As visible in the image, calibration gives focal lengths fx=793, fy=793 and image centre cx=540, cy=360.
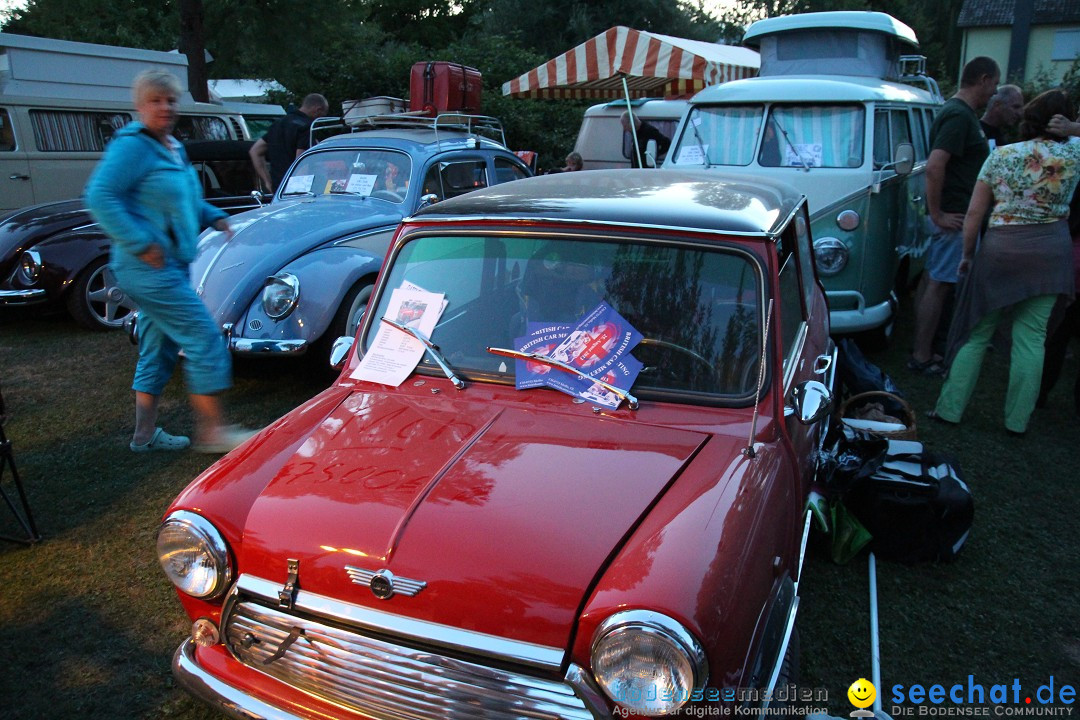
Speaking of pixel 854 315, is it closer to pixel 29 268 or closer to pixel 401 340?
pixel 401 340

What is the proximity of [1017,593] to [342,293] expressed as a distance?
427cm

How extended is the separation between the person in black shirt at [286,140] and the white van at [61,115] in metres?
2.58

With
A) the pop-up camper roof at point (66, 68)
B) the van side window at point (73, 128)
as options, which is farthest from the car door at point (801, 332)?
the van side window at point (73, 128)

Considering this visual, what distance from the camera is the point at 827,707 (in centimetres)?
264

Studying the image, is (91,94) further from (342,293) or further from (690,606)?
(690,606)

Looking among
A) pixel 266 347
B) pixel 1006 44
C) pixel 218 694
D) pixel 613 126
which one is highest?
pixel 1006 44

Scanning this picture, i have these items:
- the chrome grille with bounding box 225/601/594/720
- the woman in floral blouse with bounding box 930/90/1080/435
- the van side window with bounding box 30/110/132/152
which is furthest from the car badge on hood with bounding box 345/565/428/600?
the van side window with bounding box 30/110/132/152

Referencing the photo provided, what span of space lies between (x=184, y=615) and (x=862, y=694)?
2.57 meters

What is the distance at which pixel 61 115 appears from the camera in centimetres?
940

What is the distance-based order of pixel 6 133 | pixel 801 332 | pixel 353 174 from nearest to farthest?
pixel 801 332, pixel 353 174, pixel 6 133

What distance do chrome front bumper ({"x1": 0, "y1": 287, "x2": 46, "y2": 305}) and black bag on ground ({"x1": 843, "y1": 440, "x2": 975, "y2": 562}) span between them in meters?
6.85

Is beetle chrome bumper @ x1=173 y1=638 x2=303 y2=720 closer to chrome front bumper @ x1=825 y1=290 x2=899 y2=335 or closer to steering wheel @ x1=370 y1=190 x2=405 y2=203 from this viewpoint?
steering wheel @ x1=370 y1=190 x2=405 y2=203

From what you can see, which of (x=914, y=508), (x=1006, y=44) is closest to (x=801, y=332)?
(x=914, y=508)

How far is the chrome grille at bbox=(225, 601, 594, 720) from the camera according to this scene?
1861 millimetres
